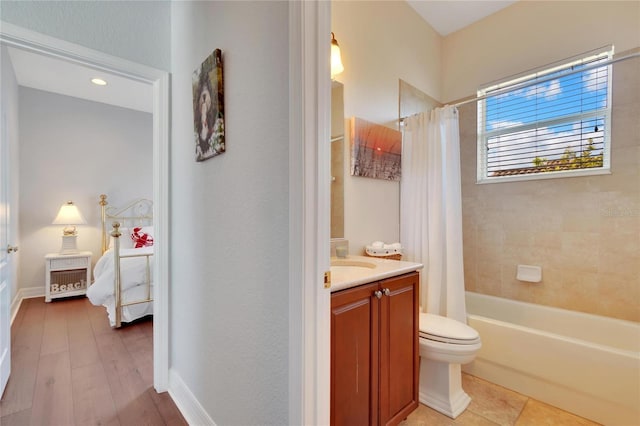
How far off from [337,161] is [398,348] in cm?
123

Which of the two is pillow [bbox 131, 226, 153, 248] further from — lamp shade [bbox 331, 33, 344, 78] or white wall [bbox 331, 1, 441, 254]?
lamp shade [bbox 331, 33, 344, 78]

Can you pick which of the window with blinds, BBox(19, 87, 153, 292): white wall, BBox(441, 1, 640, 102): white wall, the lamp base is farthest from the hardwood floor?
BBox(441, 1, 640, 102): white wall

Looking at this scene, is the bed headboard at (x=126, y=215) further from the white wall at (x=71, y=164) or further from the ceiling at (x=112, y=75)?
the ceiling at (x=112, y=75)

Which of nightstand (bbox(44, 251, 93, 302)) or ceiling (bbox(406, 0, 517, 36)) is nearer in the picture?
ceiling (bbox(406, 0, 517, 36))

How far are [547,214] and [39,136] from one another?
19.0 ft

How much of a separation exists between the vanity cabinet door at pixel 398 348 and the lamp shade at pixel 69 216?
13.9ft

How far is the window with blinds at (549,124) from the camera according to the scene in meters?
2.19

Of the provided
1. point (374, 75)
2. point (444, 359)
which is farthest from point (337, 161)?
point (444, 359)

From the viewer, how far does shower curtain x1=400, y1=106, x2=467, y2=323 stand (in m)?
2.08

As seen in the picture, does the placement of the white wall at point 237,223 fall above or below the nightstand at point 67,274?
above

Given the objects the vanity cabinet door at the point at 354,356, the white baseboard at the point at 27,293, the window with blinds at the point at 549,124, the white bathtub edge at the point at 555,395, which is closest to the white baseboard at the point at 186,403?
the vanity cabinet door at the point at 354,356

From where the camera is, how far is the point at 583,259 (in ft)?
7.34

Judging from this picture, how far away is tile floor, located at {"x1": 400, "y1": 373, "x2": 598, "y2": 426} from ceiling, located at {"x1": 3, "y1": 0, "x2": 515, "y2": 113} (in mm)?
2794

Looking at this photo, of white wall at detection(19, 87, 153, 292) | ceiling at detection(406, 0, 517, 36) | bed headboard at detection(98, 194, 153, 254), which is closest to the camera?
ceiling at detection(406, 0, 517, 36)
